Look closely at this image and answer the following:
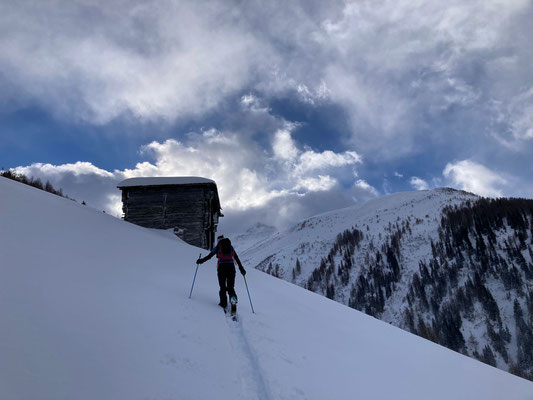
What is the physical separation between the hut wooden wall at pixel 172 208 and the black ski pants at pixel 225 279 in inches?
602

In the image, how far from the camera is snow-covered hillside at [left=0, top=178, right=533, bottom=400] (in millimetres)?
3133

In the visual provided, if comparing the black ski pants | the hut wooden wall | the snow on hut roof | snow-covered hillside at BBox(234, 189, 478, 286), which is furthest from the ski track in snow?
snow-covered hillside at BBox(234, 189, 478, 286)

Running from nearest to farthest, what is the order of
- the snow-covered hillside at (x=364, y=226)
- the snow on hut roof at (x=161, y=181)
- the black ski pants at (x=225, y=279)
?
the black ski pants at (x=225, y=279)
the snow on hut roof at (x=161, y=181)
the snow-covered hillside at (x=364, y=226)

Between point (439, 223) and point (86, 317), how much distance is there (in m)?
86.5

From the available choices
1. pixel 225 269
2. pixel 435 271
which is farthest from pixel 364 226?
pixel 225 269

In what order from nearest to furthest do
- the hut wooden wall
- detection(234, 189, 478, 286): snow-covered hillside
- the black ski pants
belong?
the black ski pants
the hut wooden wall
detection(234, 189, 478, 286): snow-covered hillside

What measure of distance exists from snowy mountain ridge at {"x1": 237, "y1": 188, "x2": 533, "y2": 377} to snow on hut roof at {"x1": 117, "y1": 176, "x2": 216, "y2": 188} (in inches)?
1715

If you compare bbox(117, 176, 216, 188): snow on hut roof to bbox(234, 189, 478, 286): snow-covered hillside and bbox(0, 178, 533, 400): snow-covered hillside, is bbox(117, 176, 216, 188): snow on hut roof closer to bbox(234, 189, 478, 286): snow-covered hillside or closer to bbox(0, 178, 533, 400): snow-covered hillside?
bbox(0, 178, 533, 400): snow-covered hillside

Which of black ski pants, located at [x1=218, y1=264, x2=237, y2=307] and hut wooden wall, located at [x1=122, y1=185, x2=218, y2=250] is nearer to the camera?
black ski pants, located at [x1=218, y1=264, x2=237, y2=307]

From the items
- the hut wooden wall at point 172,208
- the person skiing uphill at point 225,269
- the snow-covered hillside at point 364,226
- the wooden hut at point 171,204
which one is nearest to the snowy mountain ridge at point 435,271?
the snow-covered hillside at point 364,226

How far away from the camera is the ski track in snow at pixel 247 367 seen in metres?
3.77

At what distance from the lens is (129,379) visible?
10.6ft

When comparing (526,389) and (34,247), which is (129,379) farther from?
(526,389)

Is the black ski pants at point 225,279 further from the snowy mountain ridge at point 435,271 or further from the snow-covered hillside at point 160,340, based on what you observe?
the snowy mountain ridge at point 435,271
